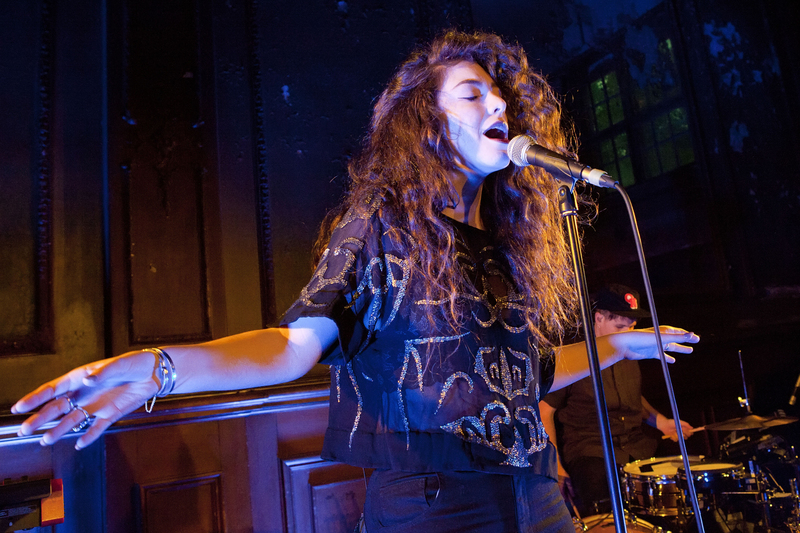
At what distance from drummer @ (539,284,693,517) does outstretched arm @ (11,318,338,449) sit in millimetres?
2597

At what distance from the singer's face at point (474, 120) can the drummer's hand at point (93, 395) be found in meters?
0.86

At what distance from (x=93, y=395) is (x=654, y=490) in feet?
9.46

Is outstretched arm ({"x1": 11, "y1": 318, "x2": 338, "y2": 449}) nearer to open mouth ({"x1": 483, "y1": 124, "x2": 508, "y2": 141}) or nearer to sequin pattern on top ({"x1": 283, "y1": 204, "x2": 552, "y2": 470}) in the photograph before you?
sequin pattern on top ({"x1": 283, "y1": 204, "x2": 552, "y2": 470})

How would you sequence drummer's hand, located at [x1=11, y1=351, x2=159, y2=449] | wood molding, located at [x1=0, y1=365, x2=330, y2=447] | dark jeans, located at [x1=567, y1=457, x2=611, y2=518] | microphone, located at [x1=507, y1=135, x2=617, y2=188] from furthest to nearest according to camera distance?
dark jeans, located at [x1=567, y1=457, x2=611, y2=518]
wood molding, located at [x1=0, y1=365, x2=330, y2=447]
microphone, located at [x1=507, y1=135, x2=617, y2=188]
drummer's hand, located at [x1=11, y1=351, x2=159, y2=449]

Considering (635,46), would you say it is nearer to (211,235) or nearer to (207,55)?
(207,55)

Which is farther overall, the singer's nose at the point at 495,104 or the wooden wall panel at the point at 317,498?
the wooden wall panel at the point at 317,498

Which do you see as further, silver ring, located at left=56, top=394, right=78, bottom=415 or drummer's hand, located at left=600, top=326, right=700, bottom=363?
drummer's hand, located at left=600, top=326, right=700, bottom=363

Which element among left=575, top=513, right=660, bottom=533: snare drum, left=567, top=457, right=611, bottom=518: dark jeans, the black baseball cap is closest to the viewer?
left=575, top=513, right=660, bottom=533: snare drum

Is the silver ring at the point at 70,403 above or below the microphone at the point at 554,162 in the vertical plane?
below

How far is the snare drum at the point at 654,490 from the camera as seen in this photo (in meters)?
2.86

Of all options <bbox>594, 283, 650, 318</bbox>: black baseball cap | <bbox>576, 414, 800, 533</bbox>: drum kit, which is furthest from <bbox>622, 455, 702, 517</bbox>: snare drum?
<bbox>594, 283, 650, 318</bbox>: black baseball cap

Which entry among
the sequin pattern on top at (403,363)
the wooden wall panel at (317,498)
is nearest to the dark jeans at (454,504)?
the sequin pattern on top at (403,363)

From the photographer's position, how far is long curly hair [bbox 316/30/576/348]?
1.24 metres

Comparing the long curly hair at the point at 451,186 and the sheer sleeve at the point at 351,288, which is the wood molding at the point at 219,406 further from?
the sheer sleeve at the point at 351,288
